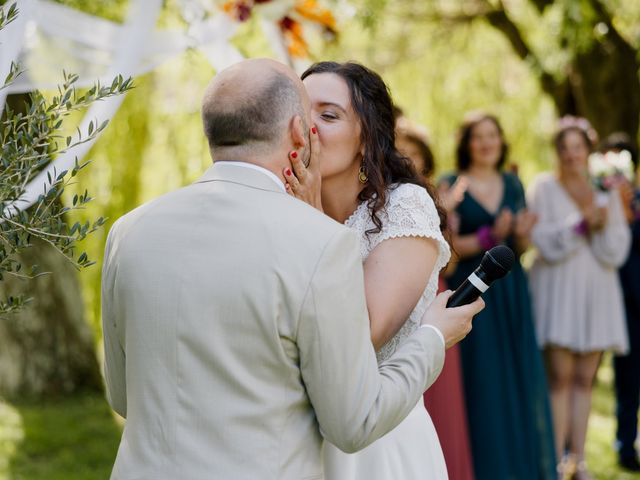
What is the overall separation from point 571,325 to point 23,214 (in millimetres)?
4417

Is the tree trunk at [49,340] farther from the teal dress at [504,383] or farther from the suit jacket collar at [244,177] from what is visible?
the suit jacket collar at [244,177]

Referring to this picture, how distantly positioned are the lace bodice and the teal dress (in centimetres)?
272

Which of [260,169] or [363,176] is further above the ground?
[260,169]

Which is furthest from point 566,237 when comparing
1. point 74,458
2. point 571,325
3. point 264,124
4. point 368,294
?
point 264,124

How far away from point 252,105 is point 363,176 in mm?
741

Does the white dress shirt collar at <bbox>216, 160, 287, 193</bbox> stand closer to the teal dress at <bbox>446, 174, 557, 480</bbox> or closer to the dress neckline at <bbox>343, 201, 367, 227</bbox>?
the dress neckline at <bbox>343, 201, 367, 227</bbox>

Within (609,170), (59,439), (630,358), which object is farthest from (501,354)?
(59,439)

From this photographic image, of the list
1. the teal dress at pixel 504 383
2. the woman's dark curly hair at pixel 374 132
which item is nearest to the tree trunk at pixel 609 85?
the teal dress at pixel 504 383

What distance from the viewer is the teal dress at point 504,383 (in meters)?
5.20

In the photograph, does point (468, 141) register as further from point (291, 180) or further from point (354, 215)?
point (291, 180)

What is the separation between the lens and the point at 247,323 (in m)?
1.84

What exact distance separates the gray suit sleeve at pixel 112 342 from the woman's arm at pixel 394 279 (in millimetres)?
579

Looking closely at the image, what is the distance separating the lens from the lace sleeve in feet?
7.75

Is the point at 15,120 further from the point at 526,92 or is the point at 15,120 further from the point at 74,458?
the point at 526,92
